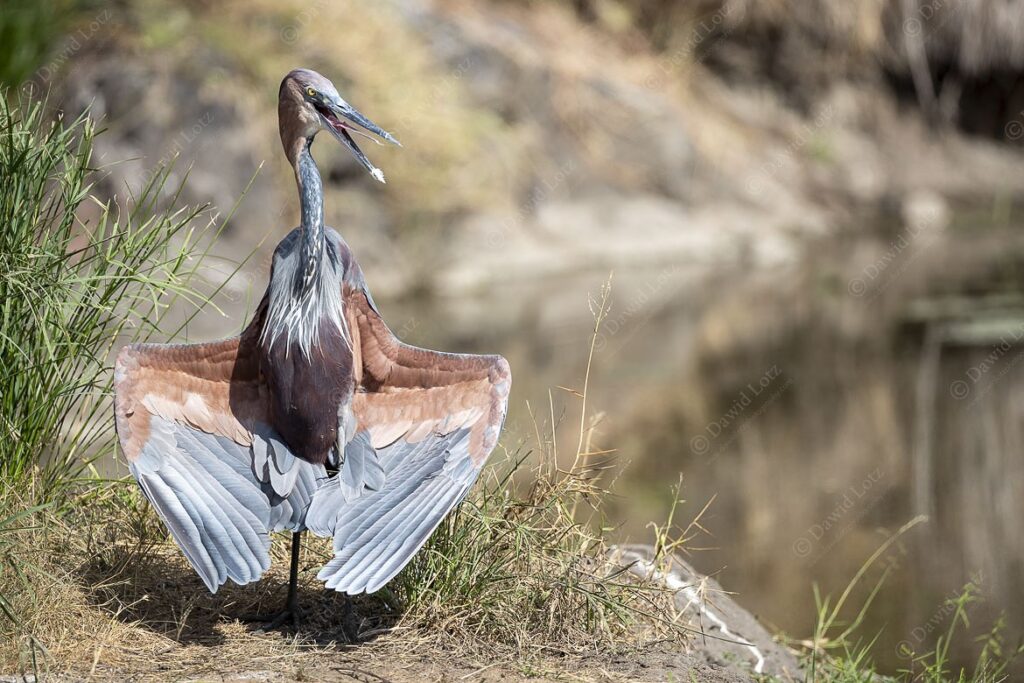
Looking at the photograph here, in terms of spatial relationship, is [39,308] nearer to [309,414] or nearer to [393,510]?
[309,414]

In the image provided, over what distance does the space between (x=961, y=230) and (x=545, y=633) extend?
11.0m

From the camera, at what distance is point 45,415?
3316 mm

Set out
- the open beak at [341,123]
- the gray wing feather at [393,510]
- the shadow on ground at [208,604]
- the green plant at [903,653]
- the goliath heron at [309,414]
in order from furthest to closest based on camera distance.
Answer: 1. the green plant at [903,653]
2. the open beak at [341,123]
3. the shadow on ground at [208,604]
4. the goliath heron at [309,414]
5. the gray wing feather at [393,510]

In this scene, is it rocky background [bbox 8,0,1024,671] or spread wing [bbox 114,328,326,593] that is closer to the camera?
spread wing [bbox 114,328,326,593]

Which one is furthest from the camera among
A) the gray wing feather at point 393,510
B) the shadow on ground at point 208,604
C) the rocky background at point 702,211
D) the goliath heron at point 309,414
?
the rocky background at point 702,211

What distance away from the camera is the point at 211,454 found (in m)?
3.18

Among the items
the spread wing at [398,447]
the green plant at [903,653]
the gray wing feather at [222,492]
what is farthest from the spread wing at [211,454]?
the green plant at [903,653]

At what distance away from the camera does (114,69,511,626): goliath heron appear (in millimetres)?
3041

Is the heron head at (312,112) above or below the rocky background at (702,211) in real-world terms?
above

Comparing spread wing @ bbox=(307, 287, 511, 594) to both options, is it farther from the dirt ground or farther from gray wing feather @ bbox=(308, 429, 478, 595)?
the dirt ground

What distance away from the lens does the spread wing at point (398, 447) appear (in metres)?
2.96

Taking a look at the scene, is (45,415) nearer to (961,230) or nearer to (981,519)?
(981,519)

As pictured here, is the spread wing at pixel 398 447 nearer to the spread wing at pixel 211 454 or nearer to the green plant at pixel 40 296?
the spread wing at pixel 211 454

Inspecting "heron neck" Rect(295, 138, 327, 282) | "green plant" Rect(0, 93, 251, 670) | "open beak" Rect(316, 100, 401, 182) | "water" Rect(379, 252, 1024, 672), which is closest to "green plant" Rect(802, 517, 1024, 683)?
"water" Rect(379, 252, 1024, 672)
